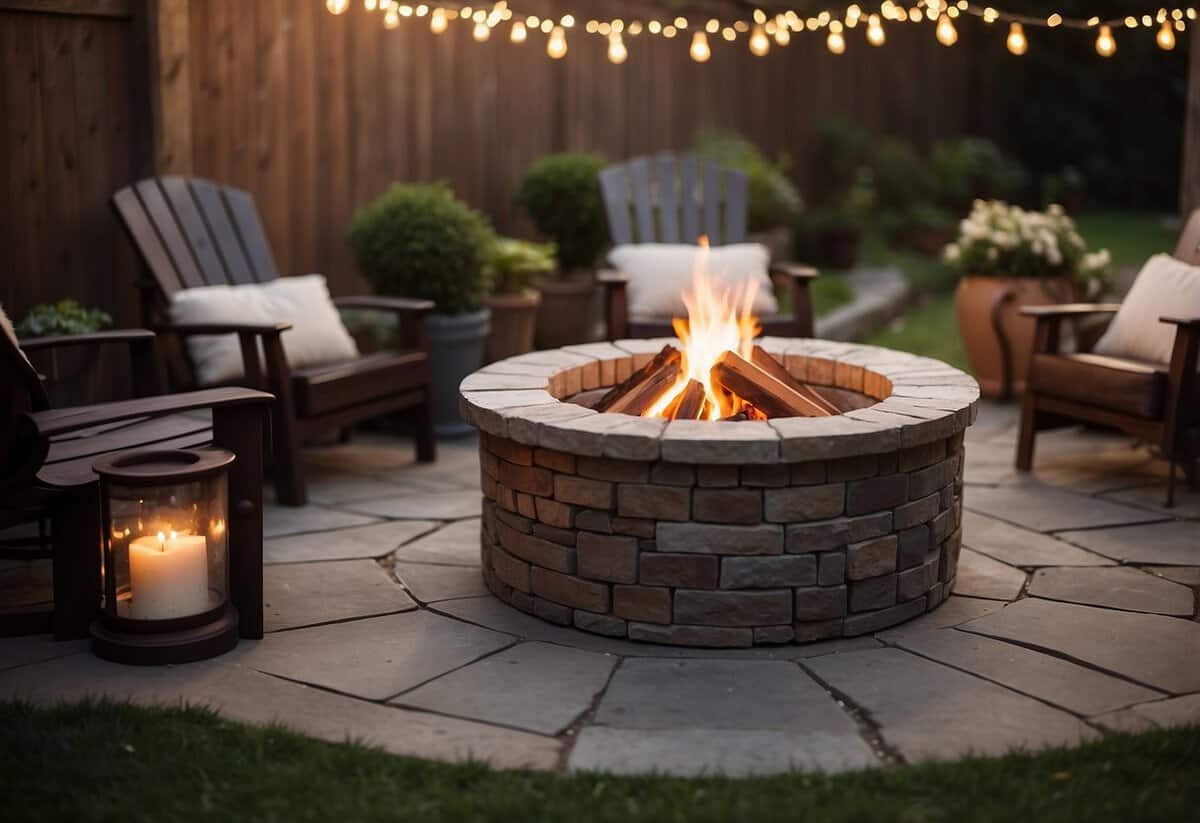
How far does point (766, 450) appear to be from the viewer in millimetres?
2990

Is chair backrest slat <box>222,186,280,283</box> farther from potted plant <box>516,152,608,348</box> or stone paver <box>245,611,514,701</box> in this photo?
stone paver <box>245,611,514,701</box>

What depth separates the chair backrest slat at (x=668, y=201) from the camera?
611 cm

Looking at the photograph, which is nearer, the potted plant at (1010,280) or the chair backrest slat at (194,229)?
the chair backrest slat at (194,229)

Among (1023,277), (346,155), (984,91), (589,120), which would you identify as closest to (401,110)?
(346,155)

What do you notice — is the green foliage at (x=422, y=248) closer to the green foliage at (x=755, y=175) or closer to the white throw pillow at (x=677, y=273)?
the white throw pillow at (x=677, y=273)

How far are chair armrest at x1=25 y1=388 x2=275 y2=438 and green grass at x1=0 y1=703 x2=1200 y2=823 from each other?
0.63m

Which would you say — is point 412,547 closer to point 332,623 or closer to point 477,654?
point 332,623

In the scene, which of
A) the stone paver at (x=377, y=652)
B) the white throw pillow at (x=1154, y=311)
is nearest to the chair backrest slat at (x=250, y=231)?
the stone paver at (x=377, y=652)

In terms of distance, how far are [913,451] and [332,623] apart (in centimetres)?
144

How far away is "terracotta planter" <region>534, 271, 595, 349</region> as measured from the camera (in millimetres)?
6465

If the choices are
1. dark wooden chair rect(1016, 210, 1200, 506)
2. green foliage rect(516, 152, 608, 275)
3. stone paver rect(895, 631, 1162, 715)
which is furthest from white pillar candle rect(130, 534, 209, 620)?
green foliage rect(516, 152, 608, 275)

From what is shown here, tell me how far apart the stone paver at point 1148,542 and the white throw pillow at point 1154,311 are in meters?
0.63

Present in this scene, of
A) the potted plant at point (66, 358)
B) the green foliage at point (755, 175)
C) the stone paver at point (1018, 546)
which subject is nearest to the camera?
the stone paver at point (1018, 546)

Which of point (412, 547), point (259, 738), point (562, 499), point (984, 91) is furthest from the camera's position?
point (984, 91)
